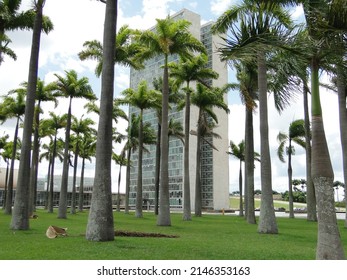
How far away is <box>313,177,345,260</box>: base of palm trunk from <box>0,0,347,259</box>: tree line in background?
0.02m

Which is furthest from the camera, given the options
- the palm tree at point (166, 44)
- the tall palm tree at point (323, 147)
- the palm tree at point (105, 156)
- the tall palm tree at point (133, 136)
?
the tall palm tree at point (133, 136)

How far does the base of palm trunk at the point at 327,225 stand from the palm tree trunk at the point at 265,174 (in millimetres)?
10426

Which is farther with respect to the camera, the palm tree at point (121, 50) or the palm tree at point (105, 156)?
the palm tree at point (121, 50)

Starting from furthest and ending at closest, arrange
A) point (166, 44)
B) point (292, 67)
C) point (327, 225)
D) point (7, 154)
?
point (7, 154)
point (166, 44)
point (292, 67)
point (327, 225)

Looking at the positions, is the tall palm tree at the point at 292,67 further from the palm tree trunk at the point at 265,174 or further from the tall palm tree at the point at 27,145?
the tall palm tree at the point at 27,145

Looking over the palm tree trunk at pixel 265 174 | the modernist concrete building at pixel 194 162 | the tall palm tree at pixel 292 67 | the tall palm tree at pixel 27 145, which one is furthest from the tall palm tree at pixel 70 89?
the modernist concrete building at pixel 194 162

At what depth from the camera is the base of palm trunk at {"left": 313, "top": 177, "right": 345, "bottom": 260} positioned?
653 centimetres

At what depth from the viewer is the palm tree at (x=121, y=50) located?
2820 centimetres

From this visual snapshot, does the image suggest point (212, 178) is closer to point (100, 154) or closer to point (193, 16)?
point (193, 16)

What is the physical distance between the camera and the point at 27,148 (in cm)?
1717

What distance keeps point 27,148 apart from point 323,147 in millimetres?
14102

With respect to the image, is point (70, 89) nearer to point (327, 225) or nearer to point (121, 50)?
point (121, 50)

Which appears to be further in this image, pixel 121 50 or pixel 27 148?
pixel 121 50

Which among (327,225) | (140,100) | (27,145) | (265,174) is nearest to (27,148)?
(27,145)
